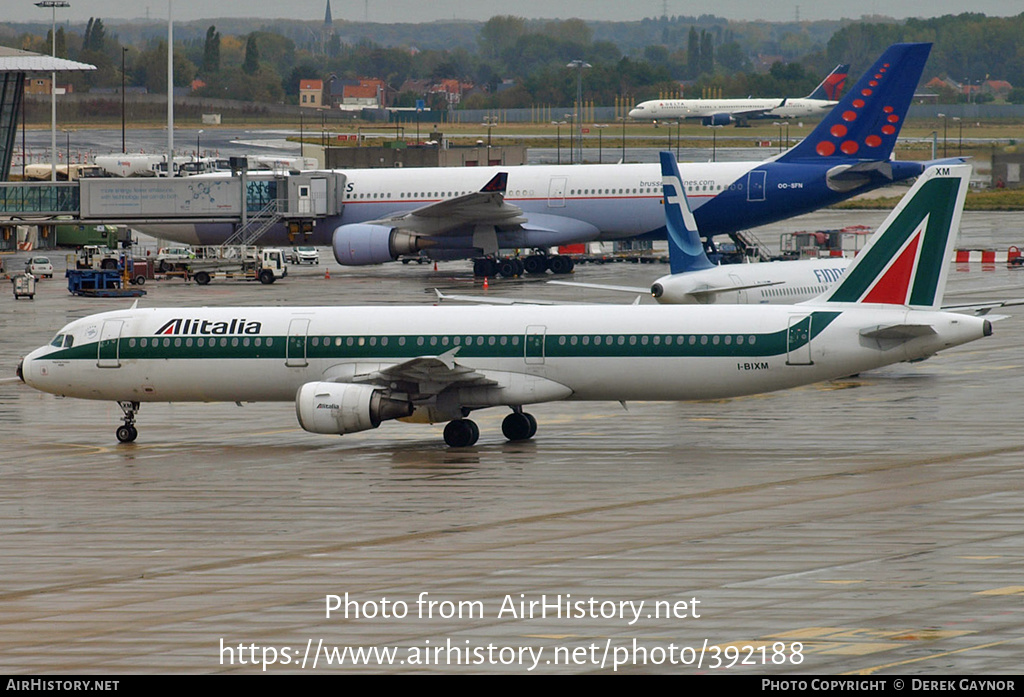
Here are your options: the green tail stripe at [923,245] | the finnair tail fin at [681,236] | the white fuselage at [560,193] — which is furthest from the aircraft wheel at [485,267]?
the green tail stripe at [923,245]

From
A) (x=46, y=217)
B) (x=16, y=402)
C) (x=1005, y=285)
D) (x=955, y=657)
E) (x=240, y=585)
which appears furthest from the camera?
(x=46, y=217)

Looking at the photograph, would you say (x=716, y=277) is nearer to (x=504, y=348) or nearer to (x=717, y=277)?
(x=717, y=277)

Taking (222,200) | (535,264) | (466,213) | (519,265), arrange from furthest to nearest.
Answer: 1. (222,200)
2. (535,264)
3. (519,265)
4. (466,213)

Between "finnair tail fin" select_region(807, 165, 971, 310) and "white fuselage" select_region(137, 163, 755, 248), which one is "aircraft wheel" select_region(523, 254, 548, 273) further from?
"finnair tail fin" select_region(807, 165, 971, 310)

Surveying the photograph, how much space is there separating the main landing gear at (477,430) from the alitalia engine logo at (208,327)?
522 centimetres

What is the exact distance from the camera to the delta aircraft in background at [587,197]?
218 feet

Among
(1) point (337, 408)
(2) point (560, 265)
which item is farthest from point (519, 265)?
(1) point (337, 408)

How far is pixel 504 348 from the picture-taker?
33.9m

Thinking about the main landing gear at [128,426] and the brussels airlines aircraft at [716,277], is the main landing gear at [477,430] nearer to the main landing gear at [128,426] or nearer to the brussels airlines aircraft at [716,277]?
the main landing gear at [128,426]

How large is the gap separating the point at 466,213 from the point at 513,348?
36694 mm

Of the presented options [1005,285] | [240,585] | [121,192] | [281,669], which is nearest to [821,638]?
[281,669]

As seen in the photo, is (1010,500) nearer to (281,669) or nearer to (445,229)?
(281,669)
